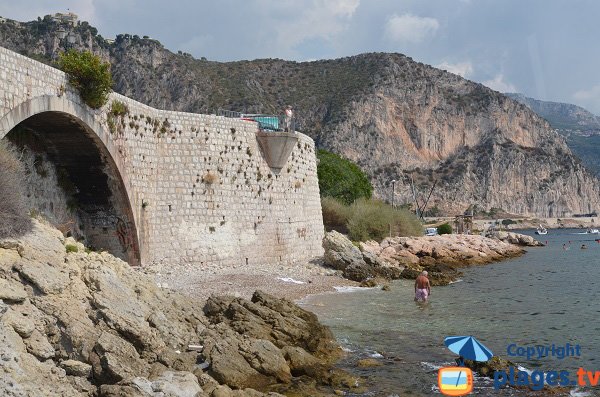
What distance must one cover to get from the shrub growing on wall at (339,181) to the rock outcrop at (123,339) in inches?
1472

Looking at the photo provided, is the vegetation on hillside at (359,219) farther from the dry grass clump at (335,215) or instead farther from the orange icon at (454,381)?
the orange icon at (454,381)

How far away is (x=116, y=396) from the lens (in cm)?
942

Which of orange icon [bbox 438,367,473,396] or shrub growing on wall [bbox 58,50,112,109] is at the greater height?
shrub growing on wall [bbox 58,50,112,109]

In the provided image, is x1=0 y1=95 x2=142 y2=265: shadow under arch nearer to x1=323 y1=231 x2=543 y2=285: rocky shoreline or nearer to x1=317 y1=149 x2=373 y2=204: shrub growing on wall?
A: x1=323 y1=231 x2=543 y2=285: rocky shoreline

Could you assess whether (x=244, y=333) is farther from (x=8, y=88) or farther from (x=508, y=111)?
(x=508, y=111)

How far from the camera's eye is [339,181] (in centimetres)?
5256

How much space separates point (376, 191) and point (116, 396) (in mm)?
121934

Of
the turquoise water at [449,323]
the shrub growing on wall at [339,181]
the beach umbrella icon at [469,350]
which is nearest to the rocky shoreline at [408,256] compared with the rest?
the turquoise water at [449,323]

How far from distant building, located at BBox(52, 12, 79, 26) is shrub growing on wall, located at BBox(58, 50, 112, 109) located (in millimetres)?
69928

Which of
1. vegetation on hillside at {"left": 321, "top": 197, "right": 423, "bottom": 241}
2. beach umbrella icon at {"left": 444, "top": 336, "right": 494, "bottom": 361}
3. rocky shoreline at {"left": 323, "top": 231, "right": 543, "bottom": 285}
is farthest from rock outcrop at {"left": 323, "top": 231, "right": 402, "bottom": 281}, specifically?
beach umbrella icon at {"left": 444, "top": 336, "right": 494, "bottom": 361}

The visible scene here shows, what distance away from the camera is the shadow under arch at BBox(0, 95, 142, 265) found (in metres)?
18.3

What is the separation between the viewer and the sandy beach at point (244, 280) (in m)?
19.6

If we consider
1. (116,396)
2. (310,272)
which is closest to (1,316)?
(116,396)

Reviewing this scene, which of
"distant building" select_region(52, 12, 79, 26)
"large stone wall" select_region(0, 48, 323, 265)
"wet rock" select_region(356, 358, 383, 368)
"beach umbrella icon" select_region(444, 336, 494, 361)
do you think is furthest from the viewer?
"distant building" select_region(52, 12, 79, 26)
